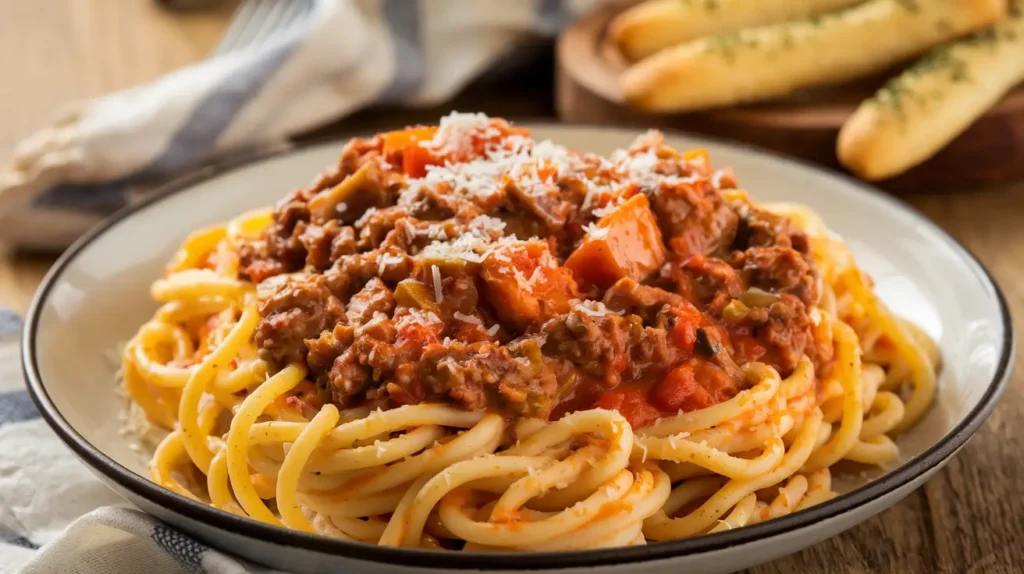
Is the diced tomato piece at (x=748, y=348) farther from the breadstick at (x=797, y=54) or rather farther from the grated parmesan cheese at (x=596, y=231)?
the breadstick at (x=797, y=54)

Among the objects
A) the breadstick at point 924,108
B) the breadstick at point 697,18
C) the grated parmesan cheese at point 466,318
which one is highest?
the grated parmesan cheese at point 466,318

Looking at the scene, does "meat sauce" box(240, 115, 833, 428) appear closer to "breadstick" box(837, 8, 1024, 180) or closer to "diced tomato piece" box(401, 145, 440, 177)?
"diced tomato piece" box(401, 145, 440, 177)

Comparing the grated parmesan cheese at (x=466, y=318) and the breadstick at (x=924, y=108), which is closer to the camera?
the grated parmesan cheese at (x=466, y=318)

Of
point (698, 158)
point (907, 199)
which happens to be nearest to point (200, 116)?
point (698, 158)

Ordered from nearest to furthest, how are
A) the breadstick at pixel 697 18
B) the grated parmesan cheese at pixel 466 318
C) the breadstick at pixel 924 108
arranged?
the grated parmesan cheese at pixel 466 318 < the breadstick at pixel 924 108 < the breadstick at pixel 697 18

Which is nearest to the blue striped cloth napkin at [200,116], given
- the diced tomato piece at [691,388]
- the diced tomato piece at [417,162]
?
the diced tomato piece at [417,162]

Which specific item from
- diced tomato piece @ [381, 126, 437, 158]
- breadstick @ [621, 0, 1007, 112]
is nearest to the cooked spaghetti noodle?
diced tomato piece @ [381, 126, 437, 158]

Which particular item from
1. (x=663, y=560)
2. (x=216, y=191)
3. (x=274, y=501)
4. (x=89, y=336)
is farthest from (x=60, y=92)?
(x=663, y=560)
